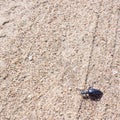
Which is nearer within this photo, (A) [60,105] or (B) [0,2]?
(A) [60,105]

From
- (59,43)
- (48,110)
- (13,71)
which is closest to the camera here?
(48,110)

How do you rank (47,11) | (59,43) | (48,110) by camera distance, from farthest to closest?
(47,11)
(59,43)
(48,110)

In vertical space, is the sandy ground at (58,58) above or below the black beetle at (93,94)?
above

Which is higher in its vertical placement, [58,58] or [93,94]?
[58,58]

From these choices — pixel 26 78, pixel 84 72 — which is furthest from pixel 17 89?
pixel 84 72

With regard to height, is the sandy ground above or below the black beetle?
above

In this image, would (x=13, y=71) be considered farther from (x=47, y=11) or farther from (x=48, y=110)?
(x=47, y=11)

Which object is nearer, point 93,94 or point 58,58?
point 93,94

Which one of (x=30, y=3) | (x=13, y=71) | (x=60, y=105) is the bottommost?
(x=60, y=105)
